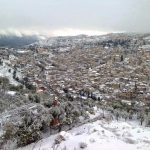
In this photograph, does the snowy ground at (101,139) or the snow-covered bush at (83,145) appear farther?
the snowy ground at (101,139)

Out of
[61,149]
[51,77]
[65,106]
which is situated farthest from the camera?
[51,77]

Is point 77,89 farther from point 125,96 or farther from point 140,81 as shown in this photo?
point 140,81

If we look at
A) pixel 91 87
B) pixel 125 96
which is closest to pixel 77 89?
pixel 91 87

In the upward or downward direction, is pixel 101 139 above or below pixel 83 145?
below

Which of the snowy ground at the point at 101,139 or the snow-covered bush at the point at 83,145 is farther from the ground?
the snow-covered bush at the point at 83,145

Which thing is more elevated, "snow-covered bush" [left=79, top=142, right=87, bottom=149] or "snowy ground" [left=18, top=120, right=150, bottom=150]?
"snow-covered bush" [left=79, top=142, right=87, bottom=149]

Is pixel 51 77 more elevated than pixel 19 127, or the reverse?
pixel 19 127

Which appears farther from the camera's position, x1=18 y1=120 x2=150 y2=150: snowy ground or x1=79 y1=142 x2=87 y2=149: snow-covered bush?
x1=18 y1=120 x2=150 y2=150: snowy ground

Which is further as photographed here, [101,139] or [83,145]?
[101,139]
